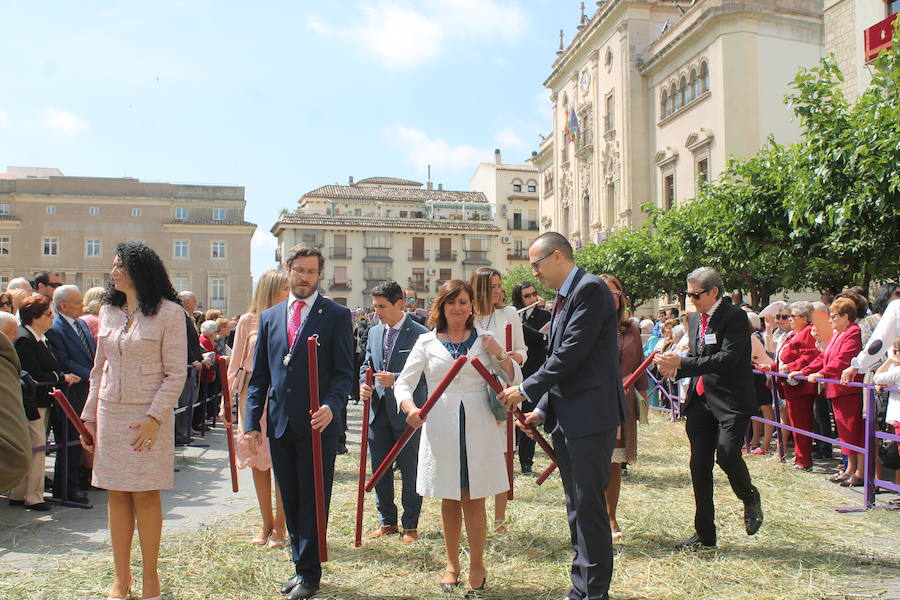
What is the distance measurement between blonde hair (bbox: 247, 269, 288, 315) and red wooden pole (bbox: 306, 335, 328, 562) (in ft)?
4.41

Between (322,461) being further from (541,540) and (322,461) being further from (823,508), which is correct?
(823,508)

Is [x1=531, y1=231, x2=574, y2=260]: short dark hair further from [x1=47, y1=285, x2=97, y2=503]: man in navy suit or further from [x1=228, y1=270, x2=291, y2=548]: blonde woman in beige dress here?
[x1=47, y1=285, x2=97, y2=503]: man in navy suit

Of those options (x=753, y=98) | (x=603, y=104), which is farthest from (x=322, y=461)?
(x=603, y=104)

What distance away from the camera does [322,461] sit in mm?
4902

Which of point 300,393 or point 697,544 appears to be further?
point 697,544

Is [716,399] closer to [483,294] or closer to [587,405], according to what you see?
[587,405]

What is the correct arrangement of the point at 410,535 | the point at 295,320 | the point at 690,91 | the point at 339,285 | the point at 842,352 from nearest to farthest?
1. the point at 295,320
2. the point at 410,535
3. the point at 842,352
4. the point at 690,91
5. the point at 339,285

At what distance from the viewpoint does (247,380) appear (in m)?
6.11

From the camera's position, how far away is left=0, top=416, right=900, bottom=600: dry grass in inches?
195

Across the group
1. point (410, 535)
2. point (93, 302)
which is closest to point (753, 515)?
point (410, 535)

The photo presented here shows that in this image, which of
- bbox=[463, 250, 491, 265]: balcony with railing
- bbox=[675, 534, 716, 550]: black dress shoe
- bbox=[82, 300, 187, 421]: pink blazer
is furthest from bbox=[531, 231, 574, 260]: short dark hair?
bbox=[463, 250, 491, 265]: balcony with railing

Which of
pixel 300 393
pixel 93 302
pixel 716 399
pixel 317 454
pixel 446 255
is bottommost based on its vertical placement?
pixel 317 454

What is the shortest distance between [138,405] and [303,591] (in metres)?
1.49

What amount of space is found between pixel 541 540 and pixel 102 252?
69.2 meters
